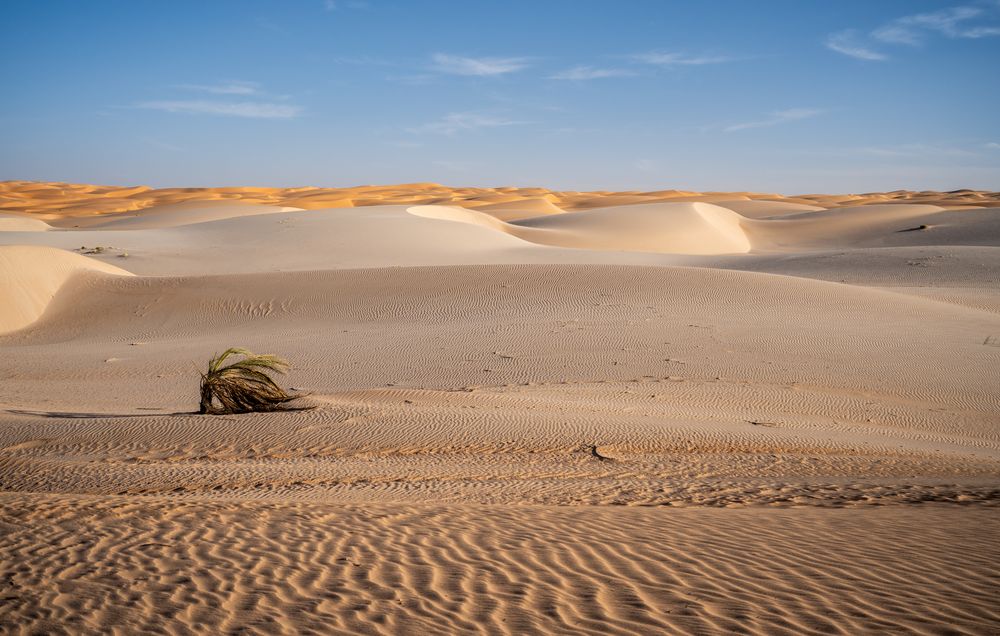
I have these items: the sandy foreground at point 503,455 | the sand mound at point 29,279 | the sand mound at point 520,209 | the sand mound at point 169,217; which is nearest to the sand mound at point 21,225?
the sand mound at point 169,217

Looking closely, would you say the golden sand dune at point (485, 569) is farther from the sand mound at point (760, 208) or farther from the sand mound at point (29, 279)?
the sand mound at point (760, 208)

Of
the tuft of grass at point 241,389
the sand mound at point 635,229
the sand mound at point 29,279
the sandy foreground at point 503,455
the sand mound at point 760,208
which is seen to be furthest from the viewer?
the sand mound at point 760,208

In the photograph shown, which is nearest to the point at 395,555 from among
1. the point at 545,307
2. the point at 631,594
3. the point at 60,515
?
the point at 631,594

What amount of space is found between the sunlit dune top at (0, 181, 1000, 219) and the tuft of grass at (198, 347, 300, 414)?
190ft

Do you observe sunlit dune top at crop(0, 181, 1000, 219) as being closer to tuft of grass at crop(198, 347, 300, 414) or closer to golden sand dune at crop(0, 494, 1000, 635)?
tuft of grass at crop(198, 347, 300, 414)

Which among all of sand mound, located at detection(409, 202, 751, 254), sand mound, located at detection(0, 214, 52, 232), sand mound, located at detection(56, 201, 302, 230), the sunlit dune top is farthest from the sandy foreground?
the sunlit dune top

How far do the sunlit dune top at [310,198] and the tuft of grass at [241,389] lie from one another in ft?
190

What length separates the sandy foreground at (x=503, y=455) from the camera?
411 centimetres

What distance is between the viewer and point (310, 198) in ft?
238

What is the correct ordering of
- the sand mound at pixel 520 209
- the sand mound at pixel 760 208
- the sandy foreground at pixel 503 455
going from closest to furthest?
the sandy foreground at pixel 503 455
the sand mound at pixel 520 209
the sand mound at pixel 760 208

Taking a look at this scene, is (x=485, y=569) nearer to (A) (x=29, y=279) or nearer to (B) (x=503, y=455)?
(B) (x=503, y=455)

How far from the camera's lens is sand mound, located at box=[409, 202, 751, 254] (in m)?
43.4

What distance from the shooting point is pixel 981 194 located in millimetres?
75688

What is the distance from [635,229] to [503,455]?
38.9 m
